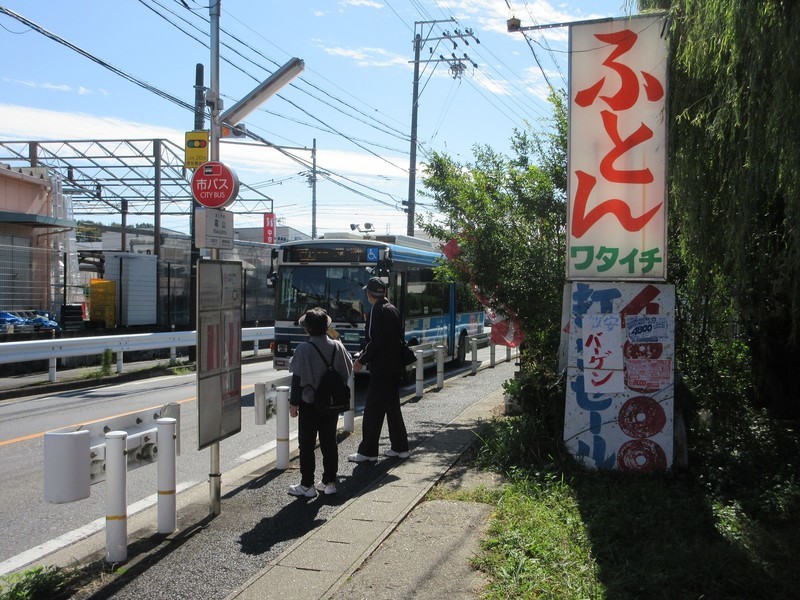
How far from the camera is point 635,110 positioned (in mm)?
6879

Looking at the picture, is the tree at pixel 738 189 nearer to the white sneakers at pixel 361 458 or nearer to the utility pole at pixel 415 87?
the white sneakers at pixel 361 458

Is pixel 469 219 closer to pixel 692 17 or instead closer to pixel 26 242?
pixel 692 17

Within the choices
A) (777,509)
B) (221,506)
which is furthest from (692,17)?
(221,506)

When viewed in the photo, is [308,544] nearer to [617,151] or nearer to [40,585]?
[40,585]

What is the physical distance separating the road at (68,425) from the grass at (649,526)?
3.21 m

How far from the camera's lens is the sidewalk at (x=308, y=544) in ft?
14.9

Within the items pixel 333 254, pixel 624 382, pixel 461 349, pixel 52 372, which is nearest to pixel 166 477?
pixel 624 382

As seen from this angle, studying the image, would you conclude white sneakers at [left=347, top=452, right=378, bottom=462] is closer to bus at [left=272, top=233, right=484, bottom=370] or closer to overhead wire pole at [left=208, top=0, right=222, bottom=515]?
overhead wire pole at [left=208, top=0, right=222, bottom=515]

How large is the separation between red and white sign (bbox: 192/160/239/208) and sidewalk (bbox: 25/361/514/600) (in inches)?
106

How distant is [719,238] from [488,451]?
119 inches

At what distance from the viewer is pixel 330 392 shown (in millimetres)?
6617

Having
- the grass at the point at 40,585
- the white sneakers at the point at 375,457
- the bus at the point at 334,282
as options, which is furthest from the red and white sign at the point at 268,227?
the grass at the point at 40,585

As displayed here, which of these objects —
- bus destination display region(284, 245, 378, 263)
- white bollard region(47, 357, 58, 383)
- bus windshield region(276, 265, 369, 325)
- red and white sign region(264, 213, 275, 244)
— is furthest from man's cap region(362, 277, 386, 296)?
red and white sign region(264, 213, 275, 244)

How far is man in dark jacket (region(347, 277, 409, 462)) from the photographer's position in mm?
7871
